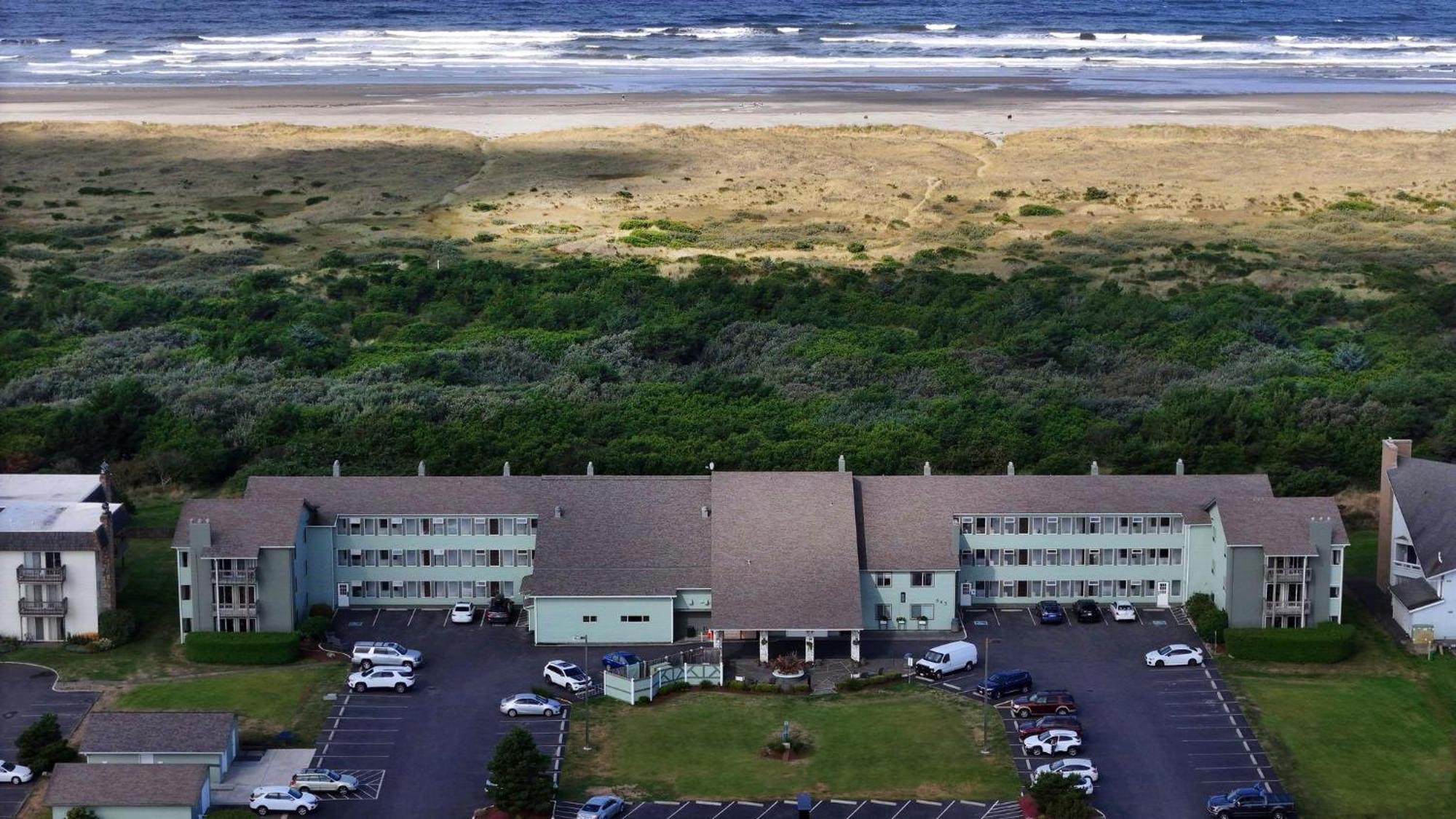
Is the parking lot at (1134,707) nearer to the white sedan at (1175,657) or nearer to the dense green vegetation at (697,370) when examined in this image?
the white sedan at (1175,657)

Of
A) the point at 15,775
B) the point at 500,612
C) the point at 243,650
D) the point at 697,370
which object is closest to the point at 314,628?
the point at 243,650

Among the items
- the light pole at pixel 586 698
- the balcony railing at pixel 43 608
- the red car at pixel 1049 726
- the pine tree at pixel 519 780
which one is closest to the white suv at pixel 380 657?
the light pole at pixel 586 698

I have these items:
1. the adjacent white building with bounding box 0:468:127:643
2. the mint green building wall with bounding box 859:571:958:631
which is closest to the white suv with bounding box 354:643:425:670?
the adjacent white building with bounding box 0:468:127:643

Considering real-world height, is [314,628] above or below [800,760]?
above

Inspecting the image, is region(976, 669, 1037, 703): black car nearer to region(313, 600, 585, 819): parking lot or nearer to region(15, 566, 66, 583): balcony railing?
region(313, 600, 585, 819): parking lot

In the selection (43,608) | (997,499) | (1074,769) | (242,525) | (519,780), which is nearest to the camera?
(519,780)

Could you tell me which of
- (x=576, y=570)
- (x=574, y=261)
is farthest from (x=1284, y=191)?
(x=576, y=570)

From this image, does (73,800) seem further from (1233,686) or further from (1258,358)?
(1258,358)

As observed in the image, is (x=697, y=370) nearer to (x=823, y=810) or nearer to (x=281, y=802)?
(x=823, y=810)

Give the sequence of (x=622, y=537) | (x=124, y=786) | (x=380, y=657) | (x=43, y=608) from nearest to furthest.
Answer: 1. (x=124, y=786)
2. (x=380, y=657)
3. (x=43, y=608)
4. (x=622, y=537)
